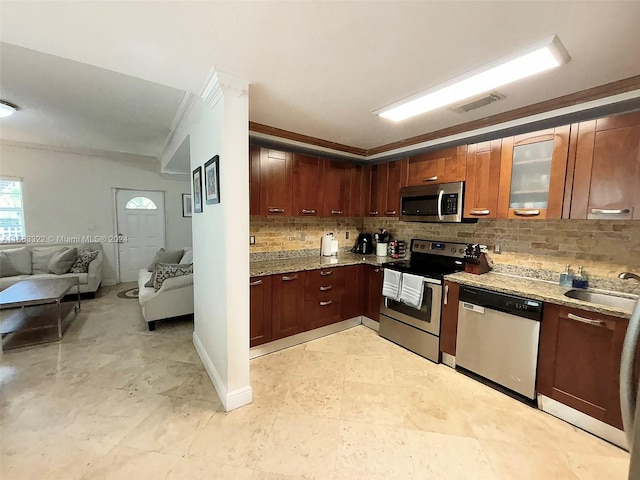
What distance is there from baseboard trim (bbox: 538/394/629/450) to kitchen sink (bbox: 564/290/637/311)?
80 centimetres

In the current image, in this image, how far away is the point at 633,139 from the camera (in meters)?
1.85

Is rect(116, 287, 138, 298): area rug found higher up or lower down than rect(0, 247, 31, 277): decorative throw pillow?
lower down

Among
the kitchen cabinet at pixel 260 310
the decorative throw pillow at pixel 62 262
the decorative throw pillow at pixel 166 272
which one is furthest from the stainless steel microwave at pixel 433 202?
the decorative throw pillow at pixel 62 262

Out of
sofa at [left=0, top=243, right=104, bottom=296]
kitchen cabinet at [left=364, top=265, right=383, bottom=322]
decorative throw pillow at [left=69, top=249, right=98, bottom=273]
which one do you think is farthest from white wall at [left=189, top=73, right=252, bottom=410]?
decorative throw pillow at [left=69, top=249, right=98, bottom=273]

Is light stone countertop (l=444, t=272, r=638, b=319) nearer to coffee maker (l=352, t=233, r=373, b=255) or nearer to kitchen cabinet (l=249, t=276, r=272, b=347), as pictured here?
coffee maker (l=352, t=233, r=373, b=255)

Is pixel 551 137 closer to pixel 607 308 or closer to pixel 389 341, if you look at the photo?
pixel 607 308

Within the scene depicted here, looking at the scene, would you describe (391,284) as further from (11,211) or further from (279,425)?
(11,211)

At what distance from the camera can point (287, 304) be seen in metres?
2.92

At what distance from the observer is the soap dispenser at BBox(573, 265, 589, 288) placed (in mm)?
2236

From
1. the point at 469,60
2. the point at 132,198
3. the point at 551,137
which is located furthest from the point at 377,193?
the point at 132,198

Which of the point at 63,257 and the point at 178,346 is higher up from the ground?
the point at 63,257

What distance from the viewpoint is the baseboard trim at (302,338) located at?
9.26ft

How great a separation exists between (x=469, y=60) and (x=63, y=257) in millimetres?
5885

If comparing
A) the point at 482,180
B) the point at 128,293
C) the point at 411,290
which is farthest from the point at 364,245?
the point at 128,293
